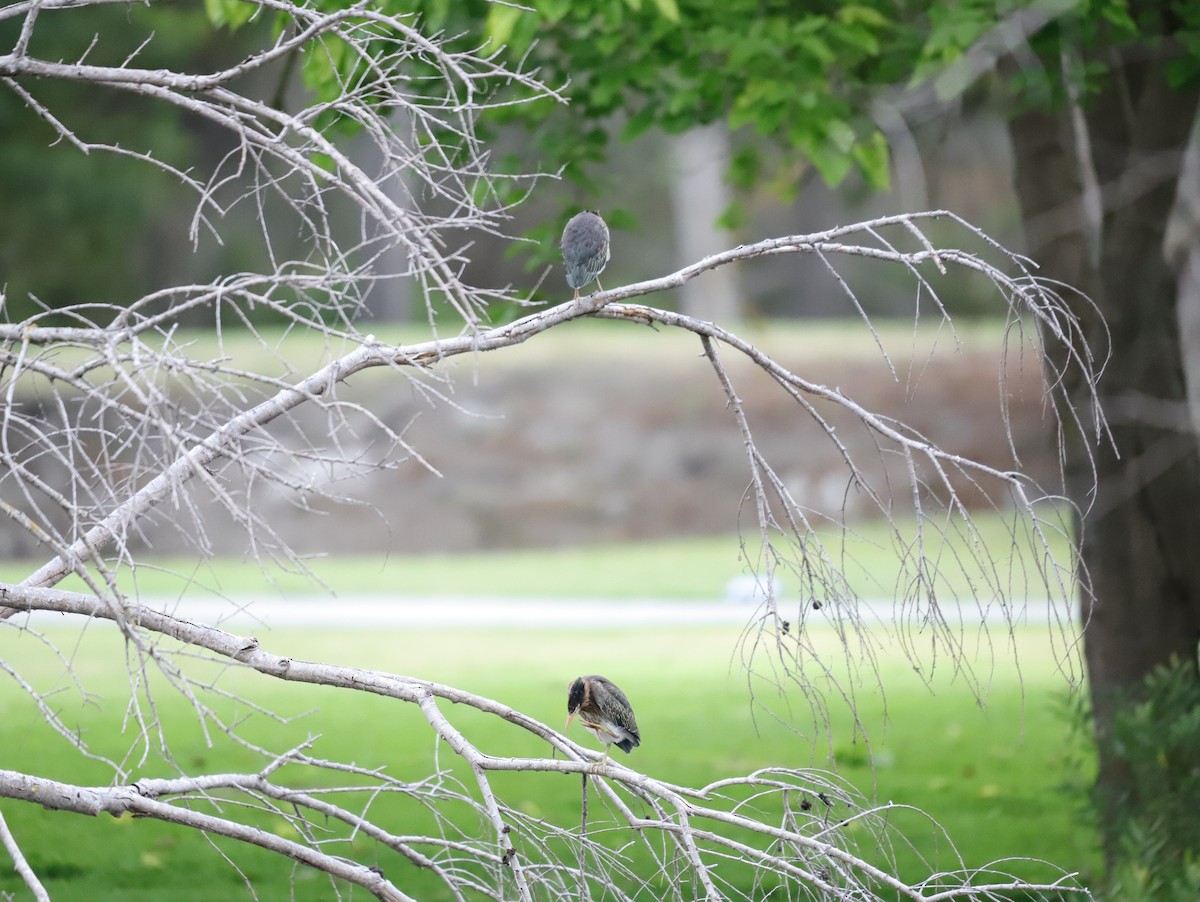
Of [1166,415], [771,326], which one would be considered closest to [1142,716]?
[1166,415]

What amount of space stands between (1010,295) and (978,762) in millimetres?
5279

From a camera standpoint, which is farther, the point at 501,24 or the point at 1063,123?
the point at 1063,123

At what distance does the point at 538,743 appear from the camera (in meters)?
8.26

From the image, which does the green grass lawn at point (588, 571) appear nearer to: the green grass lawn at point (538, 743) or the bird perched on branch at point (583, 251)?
the green grass lawn at point (538, 743)

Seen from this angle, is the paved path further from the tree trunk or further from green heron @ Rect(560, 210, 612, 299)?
green heron @ Rect(560, 210, 612, 299)

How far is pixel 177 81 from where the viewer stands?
10.7 ft

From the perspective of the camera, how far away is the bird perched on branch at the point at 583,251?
14.0ft

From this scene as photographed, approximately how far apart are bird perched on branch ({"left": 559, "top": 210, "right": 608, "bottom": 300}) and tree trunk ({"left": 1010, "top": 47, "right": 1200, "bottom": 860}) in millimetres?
2799

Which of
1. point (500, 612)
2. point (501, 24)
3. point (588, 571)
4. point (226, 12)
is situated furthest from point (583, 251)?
point (588, 571)

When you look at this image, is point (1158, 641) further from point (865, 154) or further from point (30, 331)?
point (30, 331)

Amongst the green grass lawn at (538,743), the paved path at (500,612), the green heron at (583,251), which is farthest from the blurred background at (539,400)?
the green heron at (583,251)

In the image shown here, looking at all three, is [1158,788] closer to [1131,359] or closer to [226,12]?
[1131,359]

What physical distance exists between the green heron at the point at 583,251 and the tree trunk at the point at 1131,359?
2798mm

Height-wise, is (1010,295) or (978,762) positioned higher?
(1010,295)
